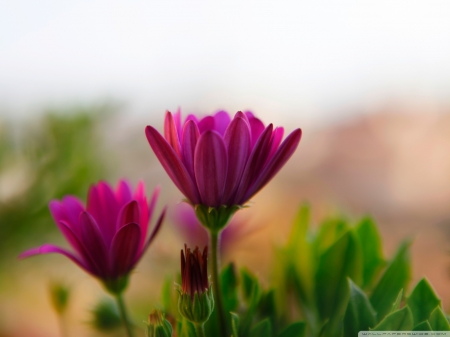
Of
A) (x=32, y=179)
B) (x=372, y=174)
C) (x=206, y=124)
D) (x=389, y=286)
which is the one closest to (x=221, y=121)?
(x=206, y=124)

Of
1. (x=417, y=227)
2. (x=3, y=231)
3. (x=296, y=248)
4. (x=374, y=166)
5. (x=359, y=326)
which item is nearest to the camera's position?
(x=359, y=326)

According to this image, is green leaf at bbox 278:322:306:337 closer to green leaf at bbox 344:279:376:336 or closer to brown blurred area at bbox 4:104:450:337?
green leaf at bbox 344:279:376:336

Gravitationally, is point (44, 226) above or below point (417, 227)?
above

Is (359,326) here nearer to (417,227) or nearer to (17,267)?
(17,267)

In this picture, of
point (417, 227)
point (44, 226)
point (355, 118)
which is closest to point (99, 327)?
point (44, 226)

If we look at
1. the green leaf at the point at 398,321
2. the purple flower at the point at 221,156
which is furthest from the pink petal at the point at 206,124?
the green leaf at the point at 398,321

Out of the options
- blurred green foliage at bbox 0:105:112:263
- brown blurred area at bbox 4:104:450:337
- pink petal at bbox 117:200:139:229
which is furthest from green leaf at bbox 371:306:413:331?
brown blurred area at bbox 4:104:450:337

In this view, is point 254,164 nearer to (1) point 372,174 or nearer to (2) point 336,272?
(2) point 336,272
